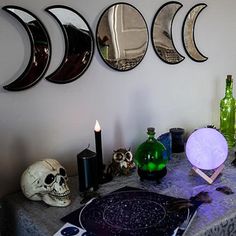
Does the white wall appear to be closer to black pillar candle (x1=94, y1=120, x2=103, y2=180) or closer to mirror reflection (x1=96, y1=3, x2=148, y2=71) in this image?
mirror reflection (x1=96, y1=3, x2=148, y2=71)

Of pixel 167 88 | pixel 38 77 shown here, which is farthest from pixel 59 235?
pixel 167 88

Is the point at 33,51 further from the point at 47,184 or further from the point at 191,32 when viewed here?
the point at 191,32

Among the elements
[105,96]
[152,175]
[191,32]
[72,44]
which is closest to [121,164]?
[152,175]

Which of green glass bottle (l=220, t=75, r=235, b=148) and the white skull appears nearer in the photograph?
the white skull

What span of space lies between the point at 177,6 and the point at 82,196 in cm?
105

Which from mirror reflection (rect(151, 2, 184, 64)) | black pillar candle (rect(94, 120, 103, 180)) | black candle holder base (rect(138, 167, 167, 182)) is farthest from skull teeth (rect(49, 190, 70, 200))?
mirror reflection (rect(151, 2, 184, 64))

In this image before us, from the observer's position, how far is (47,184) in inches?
38.4

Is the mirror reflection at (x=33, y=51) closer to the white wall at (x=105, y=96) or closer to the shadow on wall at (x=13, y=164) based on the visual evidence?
the white wall at (x=105, y=96)

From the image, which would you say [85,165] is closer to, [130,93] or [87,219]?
[87,219]

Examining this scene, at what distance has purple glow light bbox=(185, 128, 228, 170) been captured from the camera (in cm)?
116

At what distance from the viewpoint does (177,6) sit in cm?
154

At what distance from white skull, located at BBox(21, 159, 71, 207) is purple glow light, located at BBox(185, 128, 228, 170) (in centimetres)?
51

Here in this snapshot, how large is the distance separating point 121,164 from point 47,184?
353 millimetres

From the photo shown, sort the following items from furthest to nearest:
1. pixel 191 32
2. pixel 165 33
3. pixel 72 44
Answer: pixel 191 32
pixel 165 33
pixel 72 44
